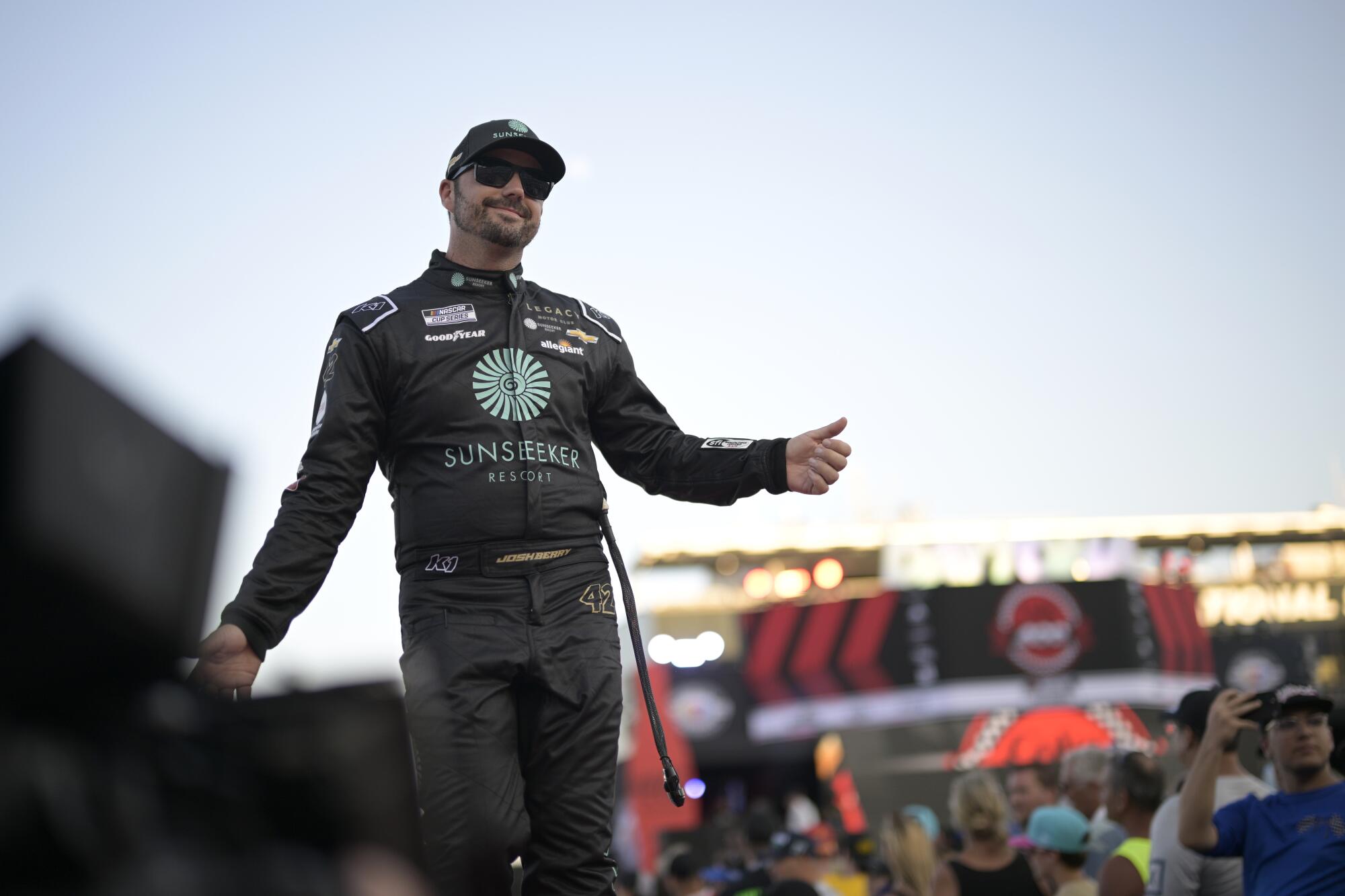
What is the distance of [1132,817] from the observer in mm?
5898

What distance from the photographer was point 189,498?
34.6 inches

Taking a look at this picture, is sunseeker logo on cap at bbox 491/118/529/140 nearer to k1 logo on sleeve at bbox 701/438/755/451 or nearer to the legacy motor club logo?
k1 logo on sleeve at bbox 701/438/755/451

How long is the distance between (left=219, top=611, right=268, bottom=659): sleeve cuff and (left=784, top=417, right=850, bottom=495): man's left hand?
1.55 m

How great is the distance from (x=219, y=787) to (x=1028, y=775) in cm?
844

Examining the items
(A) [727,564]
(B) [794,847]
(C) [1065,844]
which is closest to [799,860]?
(B) [794,847]

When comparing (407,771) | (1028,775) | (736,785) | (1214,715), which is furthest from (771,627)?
(407,771)

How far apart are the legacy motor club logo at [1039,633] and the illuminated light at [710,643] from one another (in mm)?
9611

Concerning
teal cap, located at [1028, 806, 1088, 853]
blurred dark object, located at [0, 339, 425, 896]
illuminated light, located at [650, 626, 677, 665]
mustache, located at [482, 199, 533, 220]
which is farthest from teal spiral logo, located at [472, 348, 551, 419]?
illuminated light, located at [650, 626, 677, 665]

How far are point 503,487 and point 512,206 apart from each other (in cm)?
88

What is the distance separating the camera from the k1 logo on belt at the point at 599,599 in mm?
3455

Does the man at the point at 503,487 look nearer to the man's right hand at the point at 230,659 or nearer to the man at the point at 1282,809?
the man's right hand at the point at 230,659

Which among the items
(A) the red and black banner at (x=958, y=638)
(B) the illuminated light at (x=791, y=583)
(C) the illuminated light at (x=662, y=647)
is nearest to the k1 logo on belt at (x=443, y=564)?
(A) the red and black banner at (x=958, y=638)

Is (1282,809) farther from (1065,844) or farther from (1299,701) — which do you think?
(1065,844)

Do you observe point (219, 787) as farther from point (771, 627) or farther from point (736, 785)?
point (736, 785)
